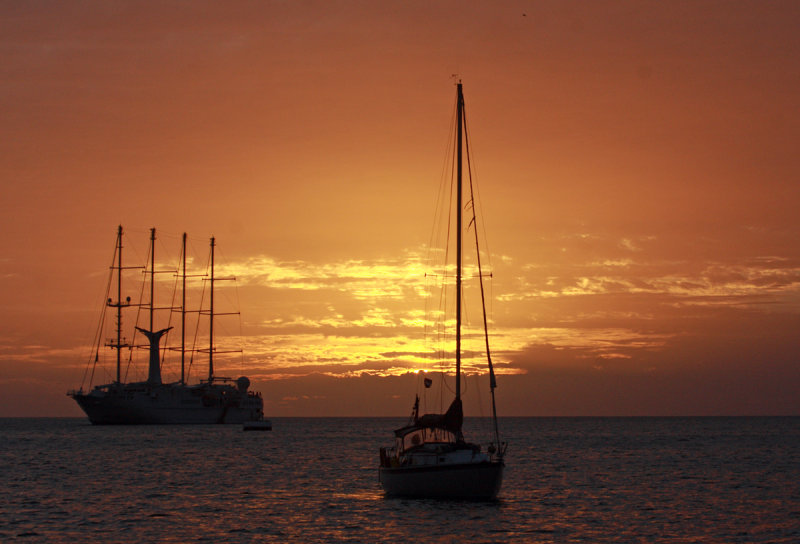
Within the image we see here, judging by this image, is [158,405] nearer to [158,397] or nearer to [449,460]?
[158,397]

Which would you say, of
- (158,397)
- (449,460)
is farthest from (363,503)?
(158,397)

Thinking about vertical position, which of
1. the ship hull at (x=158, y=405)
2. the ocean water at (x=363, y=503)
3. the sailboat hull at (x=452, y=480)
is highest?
the ship hull at (x=158, y=405)

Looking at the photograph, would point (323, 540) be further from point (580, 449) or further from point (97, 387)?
point (97, 387)

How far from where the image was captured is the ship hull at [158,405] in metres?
173

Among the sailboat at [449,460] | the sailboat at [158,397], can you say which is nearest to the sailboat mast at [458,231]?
the sailboat at [449,460]

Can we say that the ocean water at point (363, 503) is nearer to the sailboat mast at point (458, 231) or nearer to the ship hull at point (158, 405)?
the sailboat mast at point (458, 231)

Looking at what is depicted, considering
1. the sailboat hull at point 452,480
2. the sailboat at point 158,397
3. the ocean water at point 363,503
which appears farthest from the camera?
the sailboat at point 158,397

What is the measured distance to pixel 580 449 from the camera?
4542 inches

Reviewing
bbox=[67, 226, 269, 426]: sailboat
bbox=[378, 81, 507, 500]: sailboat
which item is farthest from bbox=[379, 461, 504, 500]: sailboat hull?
bbox=[67, 226, 269, 426]: sailboat

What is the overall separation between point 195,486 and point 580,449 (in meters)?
65.4

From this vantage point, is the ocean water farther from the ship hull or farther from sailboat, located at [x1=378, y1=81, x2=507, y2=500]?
the ship hull

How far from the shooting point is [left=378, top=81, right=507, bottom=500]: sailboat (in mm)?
43719

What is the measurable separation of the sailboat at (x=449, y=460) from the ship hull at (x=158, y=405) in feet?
442

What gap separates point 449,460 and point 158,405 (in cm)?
13971
